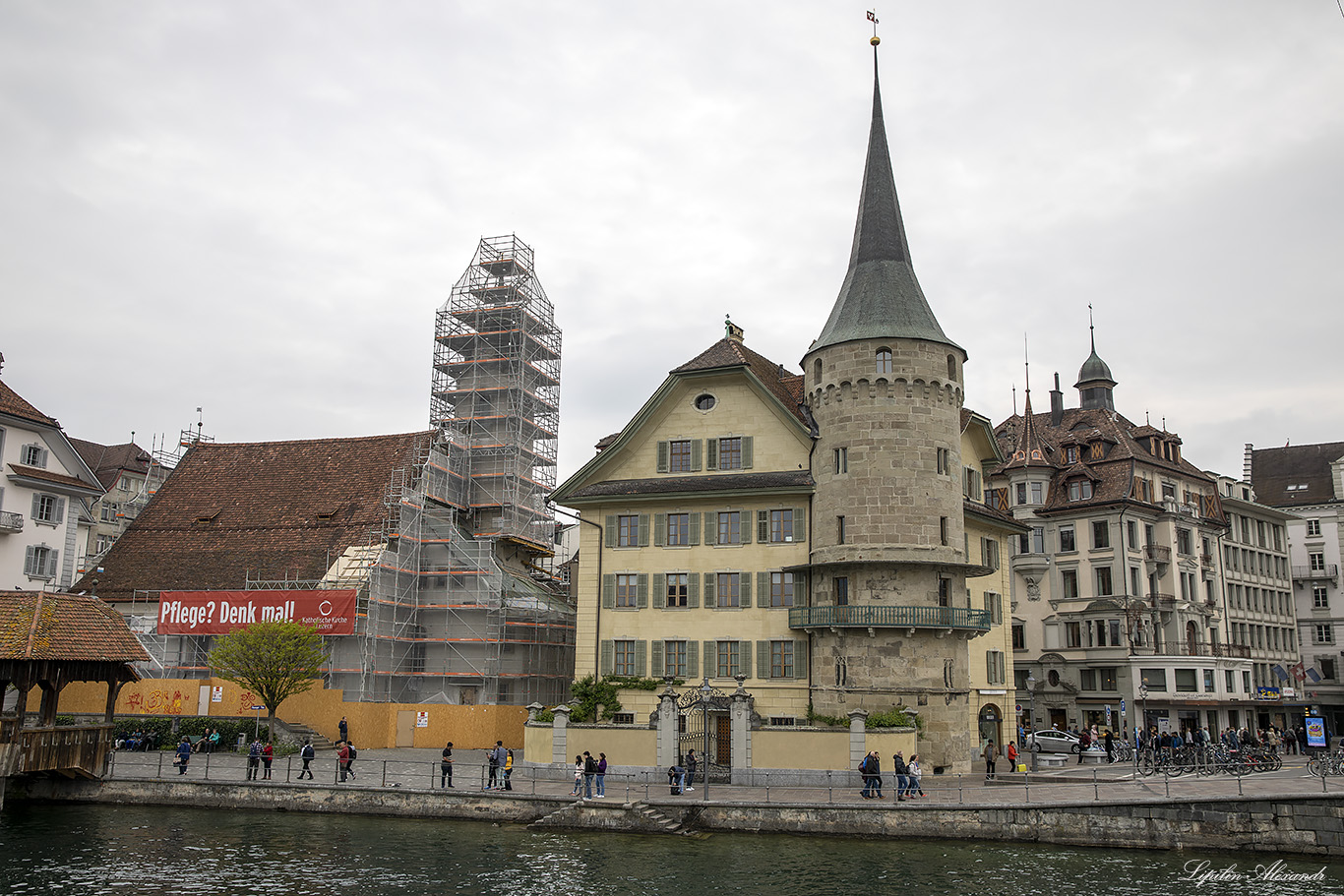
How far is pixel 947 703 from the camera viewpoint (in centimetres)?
3634

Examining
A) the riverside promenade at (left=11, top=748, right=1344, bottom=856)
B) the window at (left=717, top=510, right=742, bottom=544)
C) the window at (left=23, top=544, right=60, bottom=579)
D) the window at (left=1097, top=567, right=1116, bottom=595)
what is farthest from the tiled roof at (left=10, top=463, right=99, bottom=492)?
the window at (left=1097, top=567, right=1116, bottom=595)

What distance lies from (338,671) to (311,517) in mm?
9639

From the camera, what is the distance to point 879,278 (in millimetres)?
40094

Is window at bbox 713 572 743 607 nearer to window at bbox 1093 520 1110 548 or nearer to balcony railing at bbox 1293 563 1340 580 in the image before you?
window at bbox 1093 520 1110 548

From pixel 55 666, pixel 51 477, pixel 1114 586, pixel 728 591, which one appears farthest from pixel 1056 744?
pixel 51 477

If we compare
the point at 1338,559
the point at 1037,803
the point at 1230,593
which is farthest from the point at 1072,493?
the point at 1037,803

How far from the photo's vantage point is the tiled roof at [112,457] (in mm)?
88062

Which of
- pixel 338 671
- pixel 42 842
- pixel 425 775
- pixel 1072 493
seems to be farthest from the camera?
pixel 1072 493

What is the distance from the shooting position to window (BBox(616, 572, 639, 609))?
133ft

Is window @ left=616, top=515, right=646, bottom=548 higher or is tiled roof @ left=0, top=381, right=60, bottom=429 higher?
tiled roof @ left=0, top=381, right=60, bottom=429

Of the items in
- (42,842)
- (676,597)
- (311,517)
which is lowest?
(42,842)

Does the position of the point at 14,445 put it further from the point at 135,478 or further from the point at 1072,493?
the point at 1072,493

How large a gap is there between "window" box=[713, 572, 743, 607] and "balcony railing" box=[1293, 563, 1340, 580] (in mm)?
55621

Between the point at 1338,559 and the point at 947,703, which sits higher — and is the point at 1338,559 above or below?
above
